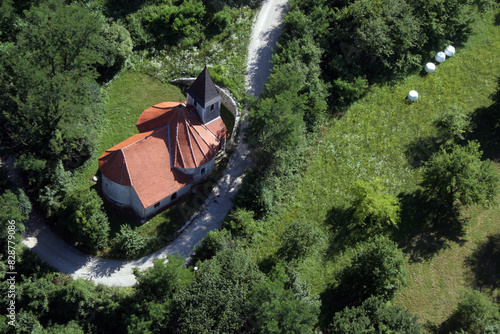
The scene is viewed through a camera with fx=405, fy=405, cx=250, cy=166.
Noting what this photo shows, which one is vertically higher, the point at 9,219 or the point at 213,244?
the point at 9,219

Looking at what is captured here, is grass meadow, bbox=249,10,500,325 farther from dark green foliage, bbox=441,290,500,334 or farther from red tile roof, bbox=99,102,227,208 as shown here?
red tile roof, bbox=99,102,227,208

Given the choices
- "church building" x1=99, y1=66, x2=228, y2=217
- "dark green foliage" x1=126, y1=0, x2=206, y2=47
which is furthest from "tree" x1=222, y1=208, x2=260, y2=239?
"dark green foliage" x1=126, y1=0, x2=206, y2=47

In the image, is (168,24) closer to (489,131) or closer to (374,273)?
(374,273)

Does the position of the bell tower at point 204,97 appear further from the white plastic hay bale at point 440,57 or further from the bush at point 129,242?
the white plastic hay bale at point 440,57

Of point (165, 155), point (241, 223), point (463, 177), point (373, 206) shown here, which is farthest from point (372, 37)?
point (165, 155)

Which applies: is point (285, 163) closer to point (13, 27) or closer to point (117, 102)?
point (117, 102)
